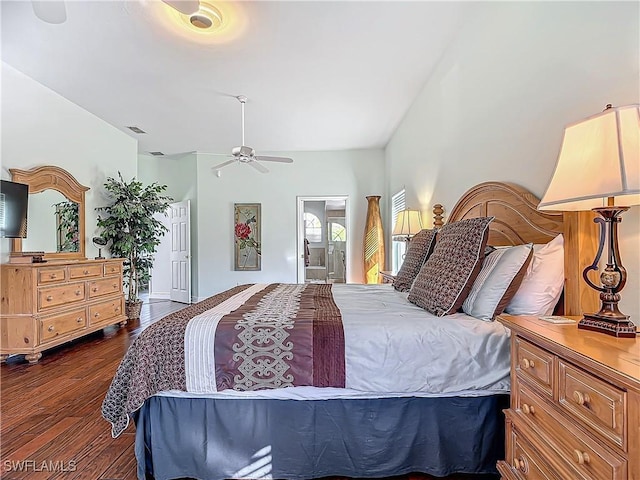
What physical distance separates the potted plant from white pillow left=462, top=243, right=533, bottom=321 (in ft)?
15.2

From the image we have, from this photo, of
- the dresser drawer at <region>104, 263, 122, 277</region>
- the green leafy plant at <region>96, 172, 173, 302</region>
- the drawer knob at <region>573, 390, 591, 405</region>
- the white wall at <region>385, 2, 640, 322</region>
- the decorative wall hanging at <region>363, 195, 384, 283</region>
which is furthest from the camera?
the decorative wall hanging at <region>363, 195, 384, 283</region>

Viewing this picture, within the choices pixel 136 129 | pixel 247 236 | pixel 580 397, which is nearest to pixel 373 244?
pixel 247 236

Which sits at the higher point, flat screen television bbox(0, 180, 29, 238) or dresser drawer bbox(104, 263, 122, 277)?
flat screen television bbox(0, 180, 29, 238)

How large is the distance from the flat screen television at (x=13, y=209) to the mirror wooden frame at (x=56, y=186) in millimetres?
115

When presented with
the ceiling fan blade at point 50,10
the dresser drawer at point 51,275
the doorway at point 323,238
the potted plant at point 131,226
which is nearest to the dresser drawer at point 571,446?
the ceiling fan blade at point 50,10

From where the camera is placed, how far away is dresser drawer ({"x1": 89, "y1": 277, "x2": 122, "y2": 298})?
4.10 meters

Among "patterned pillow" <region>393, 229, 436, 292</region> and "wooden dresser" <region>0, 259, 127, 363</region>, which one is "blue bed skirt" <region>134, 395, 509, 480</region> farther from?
"wooden dresser" <region>0, 259, 127, 363</region>

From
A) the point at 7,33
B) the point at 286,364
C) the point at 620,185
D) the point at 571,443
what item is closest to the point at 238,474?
the point at 286,364

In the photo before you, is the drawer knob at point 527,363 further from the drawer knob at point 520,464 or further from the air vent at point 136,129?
the air vent at point 136,129

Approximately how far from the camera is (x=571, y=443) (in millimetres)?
1002

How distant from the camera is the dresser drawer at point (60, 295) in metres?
3.41

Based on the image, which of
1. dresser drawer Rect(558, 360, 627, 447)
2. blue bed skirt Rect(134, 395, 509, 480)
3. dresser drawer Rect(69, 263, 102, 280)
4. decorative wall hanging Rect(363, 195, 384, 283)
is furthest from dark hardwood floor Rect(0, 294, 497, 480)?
decorative wall hanging Rect(363, 195, 384, 283)

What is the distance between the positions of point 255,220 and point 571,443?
19.9 ft

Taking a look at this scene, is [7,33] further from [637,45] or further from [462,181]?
[637,45]
